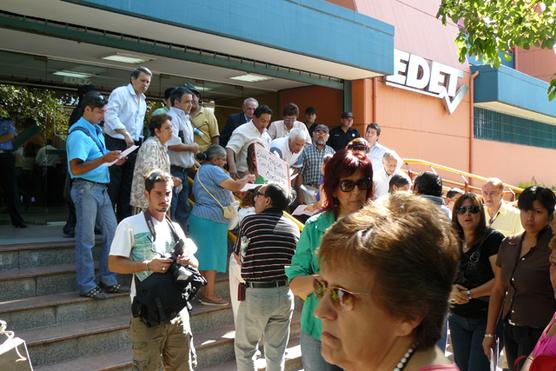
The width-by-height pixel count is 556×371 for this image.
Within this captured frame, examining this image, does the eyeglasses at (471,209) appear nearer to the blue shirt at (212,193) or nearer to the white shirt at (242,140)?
the blue shirt at (212,193)

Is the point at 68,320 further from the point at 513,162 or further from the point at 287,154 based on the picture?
the point at 513,162

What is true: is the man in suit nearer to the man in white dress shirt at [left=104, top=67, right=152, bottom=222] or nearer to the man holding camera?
the man in white dress shirt at [left=104, top=67, right=152, bottom=222]

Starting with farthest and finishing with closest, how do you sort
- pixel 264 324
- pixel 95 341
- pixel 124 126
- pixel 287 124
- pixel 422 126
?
pixel 422 126
pixel 287 124
pixel 124 126
pixel 95 341
pixel 264 324

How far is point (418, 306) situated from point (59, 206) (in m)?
8.47

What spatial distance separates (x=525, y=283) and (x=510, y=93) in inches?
524

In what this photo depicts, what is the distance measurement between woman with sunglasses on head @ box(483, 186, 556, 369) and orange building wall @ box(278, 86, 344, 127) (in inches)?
296

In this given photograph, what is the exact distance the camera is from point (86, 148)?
211 inches

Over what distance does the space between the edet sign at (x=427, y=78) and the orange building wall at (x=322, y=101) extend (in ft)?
4.01

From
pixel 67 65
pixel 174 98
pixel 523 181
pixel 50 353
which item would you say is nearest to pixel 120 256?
pixel 50 353

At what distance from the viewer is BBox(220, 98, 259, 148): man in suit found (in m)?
8.27

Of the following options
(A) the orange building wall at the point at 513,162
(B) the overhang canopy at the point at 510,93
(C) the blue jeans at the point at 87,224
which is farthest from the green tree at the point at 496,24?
(A) the orange building wall at the point at 513,162

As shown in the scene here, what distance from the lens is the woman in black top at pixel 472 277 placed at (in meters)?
4.24

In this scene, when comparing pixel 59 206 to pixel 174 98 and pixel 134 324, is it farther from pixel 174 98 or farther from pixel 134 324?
pixel 134 324

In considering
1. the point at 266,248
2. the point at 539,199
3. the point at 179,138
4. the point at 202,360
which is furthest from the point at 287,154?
the point at 539,199
